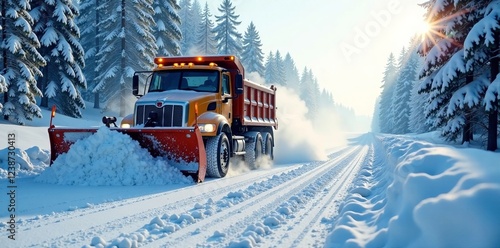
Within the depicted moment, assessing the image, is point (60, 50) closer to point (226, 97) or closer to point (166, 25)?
point (166, 25)

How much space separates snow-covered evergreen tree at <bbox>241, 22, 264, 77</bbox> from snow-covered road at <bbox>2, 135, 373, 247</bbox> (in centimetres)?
3868

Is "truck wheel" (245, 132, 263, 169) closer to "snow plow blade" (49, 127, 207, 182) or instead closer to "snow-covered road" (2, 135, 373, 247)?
"snow plow blade" (49, 127, 207, 182)

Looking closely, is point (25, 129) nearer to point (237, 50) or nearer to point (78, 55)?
point (78, 55)

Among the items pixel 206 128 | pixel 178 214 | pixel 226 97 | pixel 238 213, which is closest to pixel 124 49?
pixel 226 97

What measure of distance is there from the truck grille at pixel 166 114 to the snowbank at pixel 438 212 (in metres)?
4.79

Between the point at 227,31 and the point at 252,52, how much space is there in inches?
217

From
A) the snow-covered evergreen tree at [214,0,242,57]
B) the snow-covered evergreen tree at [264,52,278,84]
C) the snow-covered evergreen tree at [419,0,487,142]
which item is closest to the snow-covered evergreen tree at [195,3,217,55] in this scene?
the snow-covered evergreen tree at [214,0,242,57]

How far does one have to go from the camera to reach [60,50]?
21953 millimetres

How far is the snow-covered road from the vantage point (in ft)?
12.1

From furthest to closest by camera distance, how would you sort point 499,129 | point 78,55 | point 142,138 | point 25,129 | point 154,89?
point 78,55 < point 499,129 < point 25,129 < point 154,89 < point 142,138

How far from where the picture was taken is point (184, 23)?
58.4 meters

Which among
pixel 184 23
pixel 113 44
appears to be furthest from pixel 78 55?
pixel 184 23

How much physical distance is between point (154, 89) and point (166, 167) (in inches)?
112

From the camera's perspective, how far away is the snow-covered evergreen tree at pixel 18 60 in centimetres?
1684
